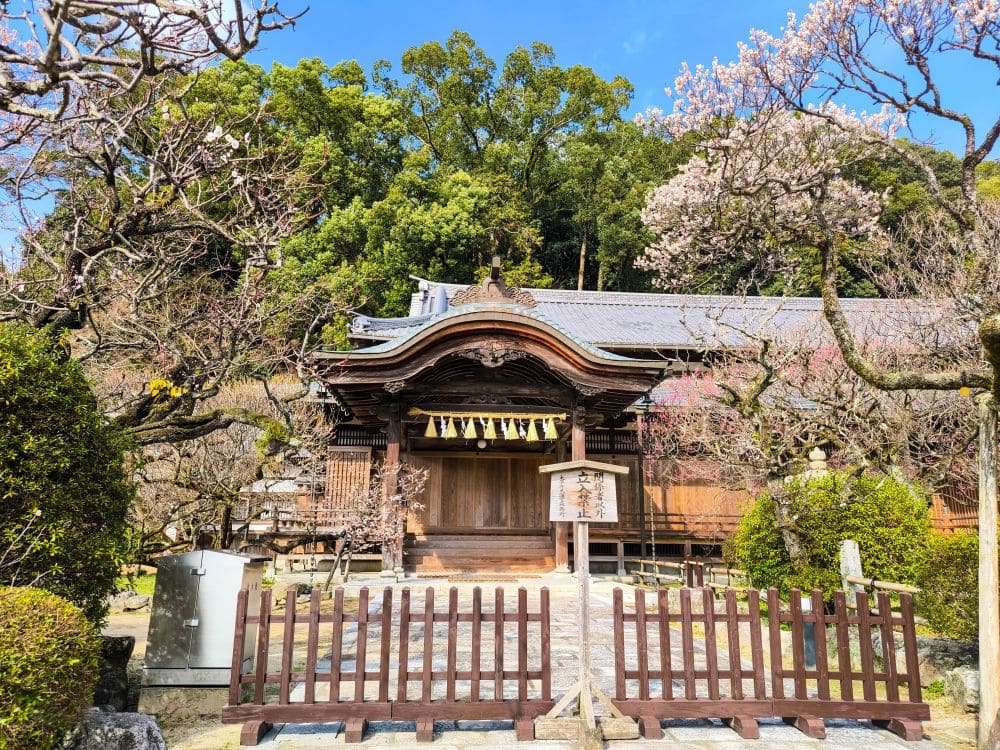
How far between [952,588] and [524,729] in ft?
14.2

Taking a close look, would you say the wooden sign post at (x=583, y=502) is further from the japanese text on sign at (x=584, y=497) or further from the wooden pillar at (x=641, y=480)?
the wooden pillar at (x=641, y=480)

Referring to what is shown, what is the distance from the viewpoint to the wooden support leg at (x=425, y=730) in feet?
14.4

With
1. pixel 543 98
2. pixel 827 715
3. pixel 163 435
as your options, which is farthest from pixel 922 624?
pixel 543 98

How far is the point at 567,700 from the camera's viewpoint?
4543 mm

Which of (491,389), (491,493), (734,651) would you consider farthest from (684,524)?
(734,651)

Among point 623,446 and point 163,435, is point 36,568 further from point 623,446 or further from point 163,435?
point 623,446

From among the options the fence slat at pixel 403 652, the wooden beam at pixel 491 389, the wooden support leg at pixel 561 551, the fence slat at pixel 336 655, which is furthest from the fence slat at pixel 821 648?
the wooden beam at pixel 491 389

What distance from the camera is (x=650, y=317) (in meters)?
22.8

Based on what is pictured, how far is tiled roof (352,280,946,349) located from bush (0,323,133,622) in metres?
11.7

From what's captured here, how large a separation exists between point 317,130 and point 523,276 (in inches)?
443

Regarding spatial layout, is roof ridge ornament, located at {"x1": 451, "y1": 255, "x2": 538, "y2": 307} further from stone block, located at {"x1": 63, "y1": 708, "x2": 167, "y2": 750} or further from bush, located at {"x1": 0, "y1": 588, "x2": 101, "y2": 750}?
bush, located at {"x1": 0, "y1": 588, "x2": 101, "y2": 750}

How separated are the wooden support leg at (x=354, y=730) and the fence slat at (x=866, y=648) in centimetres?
370

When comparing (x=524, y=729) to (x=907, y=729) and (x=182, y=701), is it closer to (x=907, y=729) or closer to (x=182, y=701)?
(x=907, y=729)

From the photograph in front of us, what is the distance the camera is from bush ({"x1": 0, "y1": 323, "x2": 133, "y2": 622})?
12.8ft
